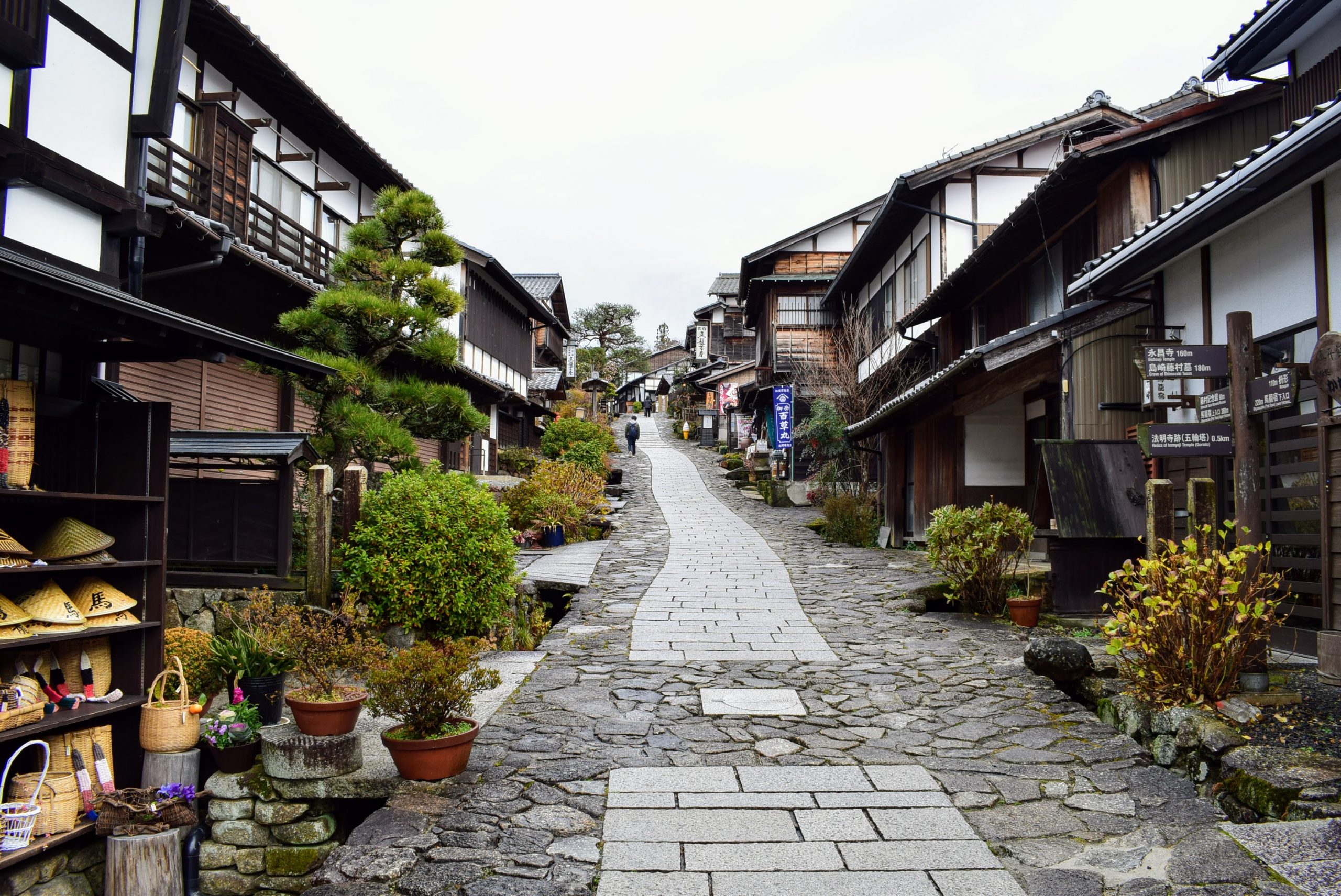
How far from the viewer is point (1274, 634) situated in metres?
7.36

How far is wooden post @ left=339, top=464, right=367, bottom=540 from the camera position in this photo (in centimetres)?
945

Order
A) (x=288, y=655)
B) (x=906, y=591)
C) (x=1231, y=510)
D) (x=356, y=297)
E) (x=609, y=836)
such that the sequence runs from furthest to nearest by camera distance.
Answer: (x=906, y=591), (x=356, y=297), (x=1231, y=510), (x=288, y=655), (x=609, y=836)

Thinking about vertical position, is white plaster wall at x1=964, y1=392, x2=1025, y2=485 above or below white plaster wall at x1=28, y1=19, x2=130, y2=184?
below

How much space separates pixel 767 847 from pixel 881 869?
0.60 m

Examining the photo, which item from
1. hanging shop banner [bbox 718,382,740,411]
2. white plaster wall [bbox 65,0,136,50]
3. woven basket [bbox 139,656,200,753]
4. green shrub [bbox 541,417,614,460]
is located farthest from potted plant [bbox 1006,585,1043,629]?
hanging shop banner [bbox 718,382,740,411]

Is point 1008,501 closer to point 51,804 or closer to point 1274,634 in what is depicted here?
point 1274,634

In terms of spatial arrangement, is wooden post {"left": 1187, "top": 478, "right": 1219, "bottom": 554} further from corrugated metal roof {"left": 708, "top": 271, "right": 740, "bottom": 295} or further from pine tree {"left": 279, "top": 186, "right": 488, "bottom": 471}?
corrugated metal roof {"left": 708, "top": 271, "right": 740, "bottom": 295}

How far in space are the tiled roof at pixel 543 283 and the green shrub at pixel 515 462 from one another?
1170cm

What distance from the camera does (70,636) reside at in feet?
19.0

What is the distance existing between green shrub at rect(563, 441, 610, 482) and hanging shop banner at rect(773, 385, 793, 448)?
574 cm

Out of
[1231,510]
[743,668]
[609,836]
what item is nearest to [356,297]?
[743,668]

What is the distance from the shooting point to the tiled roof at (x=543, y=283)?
40625 millimetres

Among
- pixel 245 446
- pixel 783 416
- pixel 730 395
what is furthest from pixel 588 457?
pixel 245 446

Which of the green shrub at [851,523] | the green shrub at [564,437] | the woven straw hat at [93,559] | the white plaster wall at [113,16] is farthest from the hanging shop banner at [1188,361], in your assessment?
the green shrub at [564,437]
